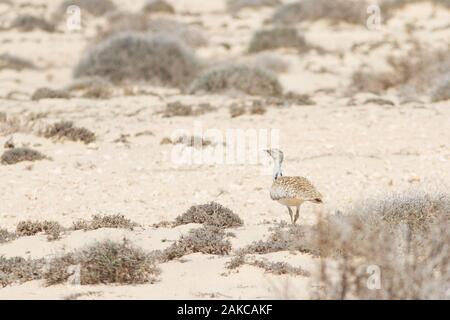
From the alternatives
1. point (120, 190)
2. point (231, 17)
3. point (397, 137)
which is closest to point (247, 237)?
point (120, 190)

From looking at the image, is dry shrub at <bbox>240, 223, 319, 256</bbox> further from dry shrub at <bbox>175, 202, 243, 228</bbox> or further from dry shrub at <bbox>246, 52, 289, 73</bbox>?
dry shrub at <bbox>246, 52, 289, 73</bbox>

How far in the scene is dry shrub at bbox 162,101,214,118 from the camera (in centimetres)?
1452

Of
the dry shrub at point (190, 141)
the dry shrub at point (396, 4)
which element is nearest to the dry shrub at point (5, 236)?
the dry shrub at point (190, 141)

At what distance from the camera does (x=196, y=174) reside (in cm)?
1036

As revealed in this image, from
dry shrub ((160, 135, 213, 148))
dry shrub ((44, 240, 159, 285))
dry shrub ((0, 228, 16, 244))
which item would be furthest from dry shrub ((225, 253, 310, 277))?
dry shrub ((160, 135, 213, 148))

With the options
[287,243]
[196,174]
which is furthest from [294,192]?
[196,174]

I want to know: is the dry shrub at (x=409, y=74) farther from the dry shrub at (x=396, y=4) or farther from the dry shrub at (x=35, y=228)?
the dry shrub at (x=396, y=4)

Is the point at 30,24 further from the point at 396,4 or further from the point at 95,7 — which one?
the point at 396,4

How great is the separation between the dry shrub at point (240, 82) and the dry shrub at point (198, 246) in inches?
417

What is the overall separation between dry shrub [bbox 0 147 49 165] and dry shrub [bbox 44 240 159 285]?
492cm

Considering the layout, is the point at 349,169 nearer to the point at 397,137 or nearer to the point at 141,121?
the point at 397,137

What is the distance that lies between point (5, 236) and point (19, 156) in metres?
3.45

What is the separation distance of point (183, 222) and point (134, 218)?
2.49ft

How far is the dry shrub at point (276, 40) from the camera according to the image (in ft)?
84.8
